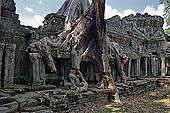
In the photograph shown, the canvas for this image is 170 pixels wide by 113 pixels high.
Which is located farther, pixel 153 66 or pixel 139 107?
pixel 153 66

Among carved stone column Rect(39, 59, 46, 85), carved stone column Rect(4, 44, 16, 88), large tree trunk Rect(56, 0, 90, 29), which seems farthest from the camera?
large tree trunk Rect(56, 0, 90, 29)

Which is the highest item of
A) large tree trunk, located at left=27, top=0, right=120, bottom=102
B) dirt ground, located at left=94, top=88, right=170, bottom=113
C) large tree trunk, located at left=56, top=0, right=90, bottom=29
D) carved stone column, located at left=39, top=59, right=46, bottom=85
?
large tree trunk, located at left=56, top=0, right=90, bottom=29

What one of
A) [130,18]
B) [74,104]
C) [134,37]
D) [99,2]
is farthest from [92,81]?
[130,18]

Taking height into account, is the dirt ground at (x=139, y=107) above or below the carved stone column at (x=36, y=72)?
below

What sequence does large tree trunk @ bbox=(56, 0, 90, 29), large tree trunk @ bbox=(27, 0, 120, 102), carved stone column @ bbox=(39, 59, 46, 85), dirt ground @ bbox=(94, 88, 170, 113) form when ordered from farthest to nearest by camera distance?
large tree trunk @ bbox=(56, 0, 90, 29) < large tree trunk @ bbox=(27, 0, 120, 102) < carved stone column @ bbox=(39, 59, 46, 85) < dirt ground @ bbox=(94, 88, 170, 113)

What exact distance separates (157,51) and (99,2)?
11.5 metres

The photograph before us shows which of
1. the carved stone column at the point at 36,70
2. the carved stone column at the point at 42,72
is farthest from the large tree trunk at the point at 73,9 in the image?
the carved stone column at the point at 36,70

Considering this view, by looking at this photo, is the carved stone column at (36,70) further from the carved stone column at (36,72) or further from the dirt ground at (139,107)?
Result: the dirt ground at (139,107)

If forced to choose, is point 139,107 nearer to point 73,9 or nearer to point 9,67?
point 9,67

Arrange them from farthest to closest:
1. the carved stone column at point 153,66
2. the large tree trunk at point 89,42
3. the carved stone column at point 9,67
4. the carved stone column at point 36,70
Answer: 1. the carved stone column at point 153,66
2. the large tree trunk at point 89,42
3. the carved stone column at point 36,70
4. the carved stone column at point 9,67

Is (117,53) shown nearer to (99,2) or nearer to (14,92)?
(99,2)

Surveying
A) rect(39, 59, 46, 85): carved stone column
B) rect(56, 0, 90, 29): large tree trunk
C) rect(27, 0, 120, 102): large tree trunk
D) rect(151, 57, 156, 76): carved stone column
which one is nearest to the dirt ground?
rect(27, 0, 120, 102): large tree trunk

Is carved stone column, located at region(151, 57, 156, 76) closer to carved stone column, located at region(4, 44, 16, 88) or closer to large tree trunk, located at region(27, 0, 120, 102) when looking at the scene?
large tree trunk, located at region(27, 0, 120, 102)

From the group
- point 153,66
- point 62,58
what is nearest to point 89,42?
point 62,58
